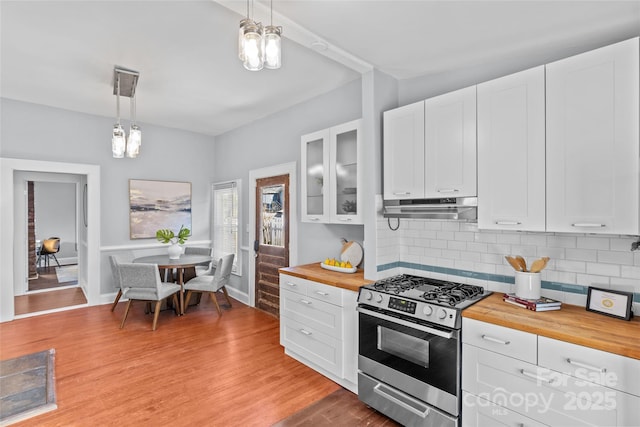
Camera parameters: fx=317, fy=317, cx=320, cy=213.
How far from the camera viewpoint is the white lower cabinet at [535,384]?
1.50 m

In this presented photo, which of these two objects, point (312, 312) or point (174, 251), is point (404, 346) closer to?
point (312, 312)

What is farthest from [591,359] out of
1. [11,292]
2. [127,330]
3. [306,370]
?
[11,292]

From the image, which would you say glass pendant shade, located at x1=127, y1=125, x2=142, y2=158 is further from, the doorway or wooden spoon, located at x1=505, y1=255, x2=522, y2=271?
wooden spoon, located at x1=505, y1=255, x2=522, y2=271

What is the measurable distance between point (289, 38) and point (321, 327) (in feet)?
7.87

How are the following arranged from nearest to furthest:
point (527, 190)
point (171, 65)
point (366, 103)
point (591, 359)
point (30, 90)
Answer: point (591, 359) → point (527, 190) → point (366, 103) → point (171, 65) → point (30, 90)

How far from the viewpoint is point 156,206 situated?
18.1 ft

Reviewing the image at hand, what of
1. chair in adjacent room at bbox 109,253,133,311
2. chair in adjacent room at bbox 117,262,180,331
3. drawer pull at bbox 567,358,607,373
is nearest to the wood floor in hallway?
chair in adjacent room at bbox 109,253,133,311

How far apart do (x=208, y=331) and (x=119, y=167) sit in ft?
10.4

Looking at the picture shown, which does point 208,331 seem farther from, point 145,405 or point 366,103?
point 366,103

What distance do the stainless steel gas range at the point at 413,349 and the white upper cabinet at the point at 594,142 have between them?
845mm

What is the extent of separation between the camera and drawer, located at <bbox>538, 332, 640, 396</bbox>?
4.77ft

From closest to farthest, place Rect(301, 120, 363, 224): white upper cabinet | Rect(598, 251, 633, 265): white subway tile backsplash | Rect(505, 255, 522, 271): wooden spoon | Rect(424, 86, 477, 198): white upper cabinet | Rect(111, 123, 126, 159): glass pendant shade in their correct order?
1. Rect(598, 251, 633, 265): white subway tile backsplash
2. Rect(505, 255, 522, 271): wooden spoon
3. Rect(424, 86, 477, 198): white upper cabinet
4. Rect(301, 120, 363, 224): white upper cabinet
5. Rect(111, 123, 126, 159): glass pendant shade

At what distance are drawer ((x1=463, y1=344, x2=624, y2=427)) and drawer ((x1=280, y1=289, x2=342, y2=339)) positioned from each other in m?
1.08

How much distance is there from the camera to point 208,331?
3943mm
